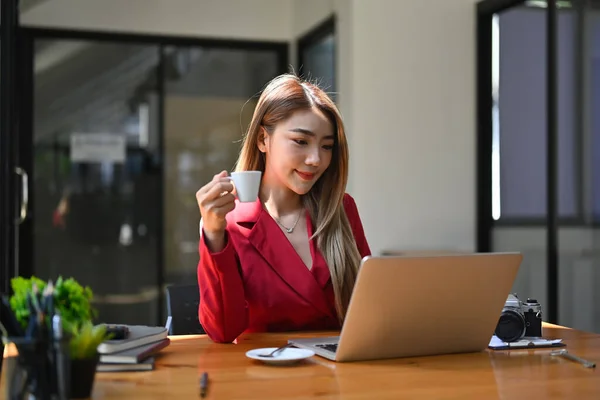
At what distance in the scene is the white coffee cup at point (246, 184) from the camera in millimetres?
1772

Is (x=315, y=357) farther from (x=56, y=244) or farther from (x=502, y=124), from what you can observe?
(x=56, y=244)

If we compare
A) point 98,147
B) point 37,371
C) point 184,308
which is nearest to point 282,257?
point 184,308

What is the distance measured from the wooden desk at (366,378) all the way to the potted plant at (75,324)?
6 centimetres

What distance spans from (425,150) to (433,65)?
0.52 metres

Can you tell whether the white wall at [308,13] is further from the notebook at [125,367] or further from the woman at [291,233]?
the notebook at [125,367]

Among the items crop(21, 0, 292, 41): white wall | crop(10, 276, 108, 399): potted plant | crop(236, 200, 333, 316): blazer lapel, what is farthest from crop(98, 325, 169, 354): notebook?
crop(21, 0, 292, 41): white wall

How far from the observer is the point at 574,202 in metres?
4.16

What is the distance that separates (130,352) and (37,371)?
42cm

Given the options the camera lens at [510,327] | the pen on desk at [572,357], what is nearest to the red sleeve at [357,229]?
the camera lens at [510,327]

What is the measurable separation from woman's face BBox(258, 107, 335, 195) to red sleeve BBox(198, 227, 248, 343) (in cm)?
29

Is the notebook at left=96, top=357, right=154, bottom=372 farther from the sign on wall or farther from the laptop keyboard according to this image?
the sign on wall

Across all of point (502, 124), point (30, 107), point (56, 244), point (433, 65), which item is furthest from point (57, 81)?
point (502, 124)

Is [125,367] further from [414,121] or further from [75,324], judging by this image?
[414,121]

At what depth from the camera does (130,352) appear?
1.65m
